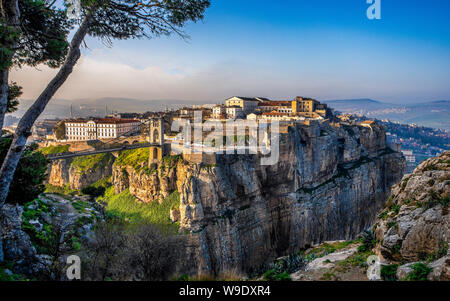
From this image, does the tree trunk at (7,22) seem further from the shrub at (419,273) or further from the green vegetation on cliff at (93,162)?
the green vegetation on cliff at (93,162)

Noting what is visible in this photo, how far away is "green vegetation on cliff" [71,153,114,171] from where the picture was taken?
→ 28.1m

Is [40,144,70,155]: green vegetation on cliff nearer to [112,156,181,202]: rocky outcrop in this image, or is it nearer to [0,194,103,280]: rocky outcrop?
[112,156,181,202]: rocky outcrop

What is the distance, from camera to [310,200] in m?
25.8

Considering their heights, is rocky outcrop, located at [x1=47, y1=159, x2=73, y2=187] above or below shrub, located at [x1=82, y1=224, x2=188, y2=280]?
below

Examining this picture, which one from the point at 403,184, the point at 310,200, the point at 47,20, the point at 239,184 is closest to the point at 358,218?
the point at 310,200

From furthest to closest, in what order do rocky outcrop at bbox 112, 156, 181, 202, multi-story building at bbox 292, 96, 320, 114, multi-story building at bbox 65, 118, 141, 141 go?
multi-story building at bbox 292, 96, 320, 114
multi-story building at bbox 65, 118, 141, 141
rocky outcrop at bbox 112, 156, 181, 202

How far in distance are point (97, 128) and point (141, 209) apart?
75.6 ft

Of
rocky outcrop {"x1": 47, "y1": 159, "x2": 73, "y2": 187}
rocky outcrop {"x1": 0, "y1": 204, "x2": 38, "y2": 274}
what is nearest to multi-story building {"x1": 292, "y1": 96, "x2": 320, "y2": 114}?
rocky outcrop {"x1": 47, "y1": 159, "x2": 73, "y2": 187}

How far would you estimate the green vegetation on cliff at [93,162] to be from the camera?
2810 cm

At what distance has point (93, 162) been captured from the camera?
28.5 m

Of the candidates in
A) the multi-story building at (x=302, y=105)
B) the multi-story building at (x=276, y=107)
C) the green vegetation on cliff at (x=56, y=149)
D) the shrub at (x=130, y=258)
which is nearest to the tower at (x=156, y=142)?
the green vegetation on cliff at (x=56, y=149)

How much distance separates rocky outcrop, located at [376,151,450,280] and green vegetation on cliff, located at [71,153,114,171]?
87.7 ft

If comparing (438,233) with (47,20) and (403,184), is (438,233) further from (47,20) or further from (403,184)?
(47,20)

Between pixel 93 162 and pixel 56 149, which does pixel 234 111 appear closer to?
pixel 93 162
